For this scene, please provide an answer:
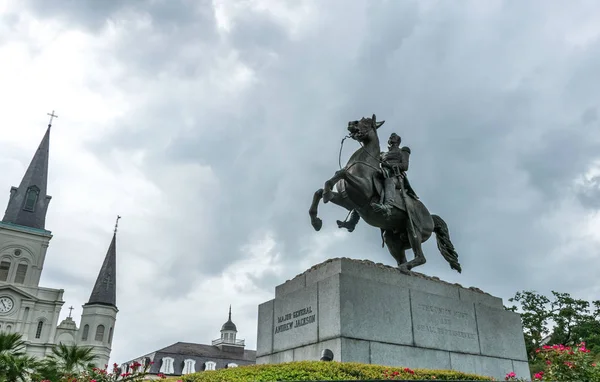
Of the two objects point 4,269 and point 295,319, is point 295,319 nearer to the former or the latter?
point 295,319

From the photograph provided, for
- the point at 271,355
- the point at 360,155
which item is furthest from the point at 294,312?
the point at 360,155

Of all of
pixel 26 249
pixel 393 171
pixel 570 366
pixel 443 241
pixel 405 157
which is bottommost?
pixel 570 366

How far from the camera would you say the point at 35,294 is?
7825 cm

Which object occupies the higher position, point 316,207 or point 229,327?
point 229,327

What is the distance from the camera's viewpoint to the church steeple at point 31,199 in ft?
267

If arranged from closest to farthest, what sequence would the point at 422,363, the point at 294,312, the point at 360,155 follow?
1. the point at 422,363
2. the point at 294,312
3. the point at 360,155

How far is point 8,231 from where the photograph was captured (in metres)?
78.4

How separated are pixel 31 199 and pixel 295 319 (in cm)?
8548

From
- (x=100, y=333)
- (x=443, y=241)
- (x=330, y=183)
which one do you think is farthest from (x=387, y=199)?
(x=100, y=333)

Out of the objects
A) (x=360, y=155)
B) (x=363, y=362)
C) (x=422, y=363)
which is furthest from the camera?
(x=360, y=155)

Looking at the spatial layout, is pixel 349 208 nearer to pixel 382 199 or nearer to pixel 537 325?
pixel 382 199

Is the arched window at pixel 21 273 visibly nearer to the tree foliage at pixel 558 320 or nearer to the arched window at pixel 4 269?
the arched window at pixel 4 269

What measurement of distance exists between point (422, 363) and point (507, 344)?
11.2 feet

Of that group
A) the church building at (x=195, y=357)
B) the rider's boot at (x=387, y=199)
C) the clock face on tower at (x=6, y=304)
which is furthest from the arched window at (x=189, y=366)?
the rider's boot at (x=387, y=199)
